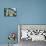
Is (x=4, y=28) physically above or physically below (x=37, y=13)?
below

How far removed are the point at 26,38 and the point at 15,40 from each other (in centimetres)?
32

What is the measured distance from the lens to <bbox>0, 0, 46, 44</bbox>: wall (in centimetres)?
337

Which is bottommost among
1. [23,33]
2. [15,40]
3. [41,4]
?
[15,40]

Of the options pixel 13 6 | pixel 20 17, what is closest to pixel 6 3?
pixel 13 6

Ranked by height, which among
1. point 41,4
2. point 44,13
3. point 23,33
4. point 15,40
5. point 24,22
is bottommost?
point 15,40

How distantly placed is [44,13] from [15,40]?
1093mm

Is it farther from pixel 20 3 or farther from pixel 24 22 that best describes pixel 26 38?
pixel 20 3

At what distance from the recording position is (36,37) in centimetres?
319

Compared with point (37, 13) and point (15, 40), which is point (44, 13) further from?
point (15, 40)

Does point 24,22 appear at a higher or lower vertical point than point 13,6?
lower

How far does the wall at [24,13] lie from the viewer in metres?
3.37

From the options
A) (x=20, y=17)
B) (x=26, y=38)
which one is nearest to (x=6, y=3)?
(x=20, y=17)

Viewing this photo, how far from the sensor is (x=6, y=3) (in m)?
3.39

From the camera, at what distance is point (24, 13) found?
3.38m
